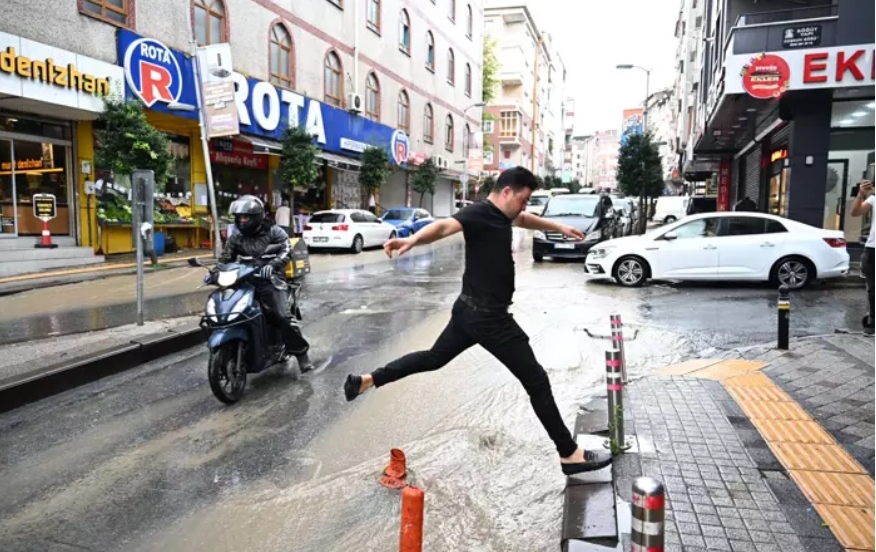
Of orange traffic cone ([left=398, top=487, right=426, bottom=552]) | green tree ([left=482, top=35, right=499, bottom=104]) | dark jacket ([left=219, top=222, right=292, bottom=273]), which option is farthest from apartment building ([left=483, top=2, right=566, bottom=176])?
orange traffic cone ([left=398, top=487, right=426, bottom=552])

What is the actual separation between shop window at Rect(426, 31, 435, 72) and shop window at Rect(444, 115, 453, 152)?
3.84 metres

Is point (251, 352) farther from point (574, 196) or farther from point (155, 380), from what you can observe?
point (574, 196)

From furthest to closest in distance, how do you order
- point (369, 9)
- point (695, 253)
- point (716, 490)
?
point (369, 9) < point (695, 253) < point (716, 490)

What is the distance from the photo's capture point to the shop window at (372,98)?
29.5 m

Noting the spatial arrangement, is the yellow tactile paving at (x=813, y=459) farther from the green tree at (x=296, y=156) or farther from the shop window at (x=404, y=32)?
the shop window at (x=404, y=32)

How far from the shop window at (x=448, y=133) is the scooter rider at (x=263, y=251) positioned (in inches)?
1379

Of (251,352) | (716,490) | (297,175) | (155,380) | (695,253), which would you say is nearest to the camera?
(716,490)

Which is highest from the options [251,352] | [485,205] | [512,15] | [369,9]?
[512,15]

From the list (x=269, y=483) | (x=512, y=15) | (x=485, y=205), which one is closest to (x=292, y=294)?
(x=269, y=483)

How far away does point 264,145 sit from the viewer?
20.4m

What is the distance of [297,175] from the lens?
21.2 metres

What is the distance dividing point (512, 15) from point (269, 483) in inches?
2769

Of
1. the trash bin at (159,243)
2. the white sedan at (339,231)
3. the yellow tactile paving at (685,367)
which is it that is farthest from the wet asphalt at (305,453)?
the white sedan at (339,231)

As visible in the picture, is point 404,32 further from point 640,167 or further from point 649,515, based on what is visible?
point 649,515
